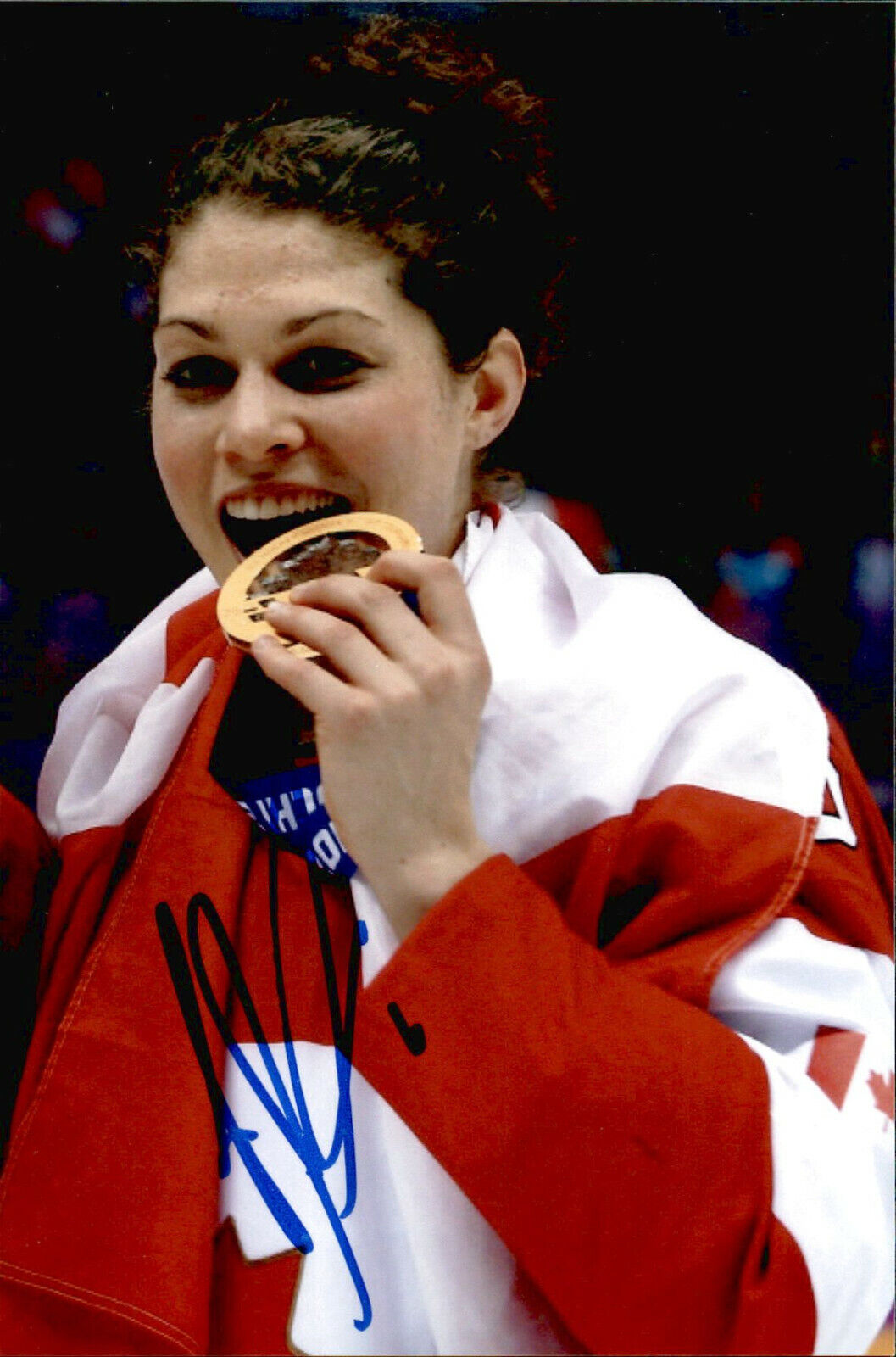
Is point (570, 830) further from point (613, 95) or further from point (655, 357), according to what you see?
point (613, 95)

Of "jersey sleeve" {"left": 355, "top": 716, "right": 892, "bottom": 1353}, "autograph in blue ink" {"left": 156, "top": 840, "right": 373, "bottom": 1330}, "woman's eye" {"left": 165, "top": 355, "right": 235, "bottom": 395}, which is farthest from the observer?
"woman's eye" {"left": 165, "top": 355, "right": 235, "bottom": 395}

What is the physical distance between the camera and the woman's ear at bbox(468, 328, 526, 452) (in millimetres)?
1021

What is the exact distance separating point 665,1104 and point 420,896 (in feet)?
0.65

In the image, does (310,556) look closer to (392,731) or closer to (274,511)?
(274,511)

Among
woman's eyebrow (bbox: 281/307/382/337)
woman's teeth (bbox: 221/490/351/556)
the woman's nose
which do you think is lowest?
woman's teeth (bbox: 221/490/351/556)

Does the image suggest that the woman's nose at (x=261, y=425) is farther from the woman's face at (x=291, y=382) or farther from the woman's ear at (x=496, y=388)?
the woman's ear at (x=496, y=388)

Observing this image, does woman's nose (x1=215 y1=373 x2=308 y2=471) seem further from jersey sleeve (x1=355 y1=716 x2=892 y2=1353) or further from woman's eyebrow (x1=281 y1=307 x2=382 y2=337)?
jersey sleeve (x1=355 y1=716 x2=892 y2=1353)

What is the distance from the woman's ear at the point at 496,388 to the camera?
1.02 meters

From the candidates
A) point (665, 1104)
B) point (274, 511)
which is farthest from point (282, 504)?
point (665, 1104)

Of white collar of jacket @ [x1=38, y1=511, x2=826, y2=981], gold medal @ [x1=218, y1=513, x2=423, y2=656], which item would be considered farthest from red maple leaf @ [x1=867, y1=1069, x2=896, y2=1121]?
gold medal @ [x1=218, y1=513, x2=423, y2=656]

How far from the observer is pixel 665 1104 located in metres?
0.75

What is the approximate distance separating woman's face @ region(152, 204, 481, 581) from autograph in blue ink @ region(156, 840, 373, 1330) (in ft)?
0.94

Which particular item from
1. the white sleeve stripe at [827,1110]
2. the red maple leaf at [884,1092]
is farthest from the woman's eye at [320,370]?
the red maple leaf at [884,1092]

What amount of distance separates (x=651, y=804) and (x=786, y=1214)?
274mm
